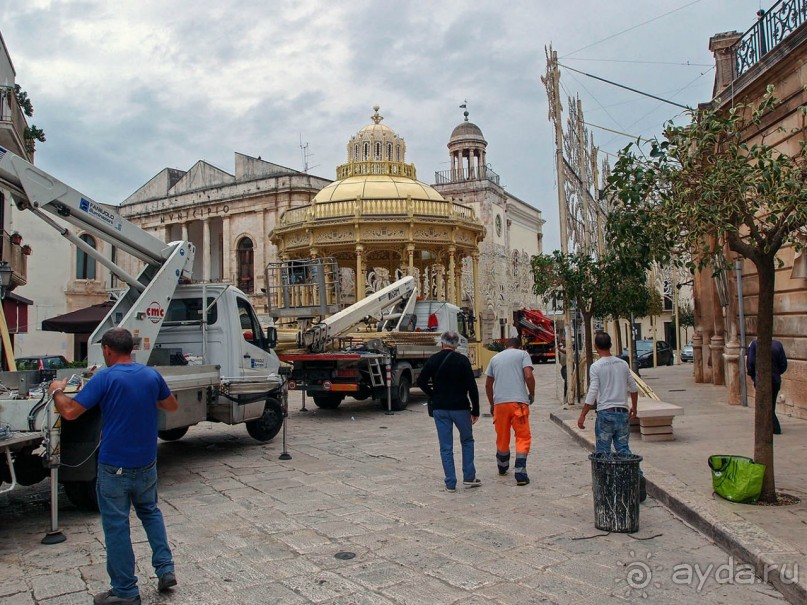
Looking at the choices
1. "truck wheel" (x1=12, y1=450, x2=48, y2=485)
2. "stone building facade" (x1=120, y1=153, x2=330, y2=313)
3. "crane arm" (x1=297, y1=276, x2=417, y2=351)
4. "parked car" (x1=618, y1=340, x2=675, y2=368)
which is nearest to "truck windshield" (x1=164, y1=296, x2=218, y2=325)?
"truck wheel" (x1=12, y1=450, x2=48, y2=485)

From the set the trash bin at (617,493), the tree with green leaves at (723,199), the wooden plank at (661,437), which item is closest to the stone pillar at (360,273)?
the wooden plank at (661,437)

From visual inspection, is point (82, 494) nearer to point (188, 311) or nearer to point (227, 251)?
point (188, 311)

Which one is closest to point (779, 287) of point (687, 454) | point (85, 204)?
point (687, 454)

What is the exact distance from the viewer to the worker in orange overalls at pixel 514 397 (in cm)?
785

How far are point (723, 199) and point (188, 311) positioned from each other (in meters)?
7.81

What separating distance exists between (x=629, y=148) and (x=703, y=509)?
3545mm

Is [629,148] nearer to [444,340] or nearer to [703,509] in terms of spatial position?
[444,340]

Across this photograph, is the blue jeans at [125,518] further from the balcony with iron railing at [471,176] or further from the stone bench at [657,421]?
the balcony with iron railing at [471,176]

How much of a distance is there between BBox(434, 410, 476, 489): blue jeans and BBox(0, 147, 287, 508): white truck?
3319 millimetres

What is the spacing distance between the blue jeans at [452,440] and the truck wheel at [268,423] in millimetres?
4525

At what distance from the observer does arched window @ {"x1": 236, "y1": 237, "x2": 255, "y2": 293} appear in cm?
3653

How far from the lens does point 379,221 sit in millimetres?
22891

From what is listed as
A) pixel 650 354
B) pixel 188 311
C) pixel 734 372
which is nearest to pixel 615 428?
pixel 188 311

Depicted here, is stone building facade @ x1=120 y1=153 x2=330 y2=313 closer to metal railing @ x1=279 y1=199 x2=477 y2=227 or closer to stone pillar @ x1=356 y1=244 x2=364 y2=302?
metal railing @ x1=279 y1=199 x2=477 y2=227
